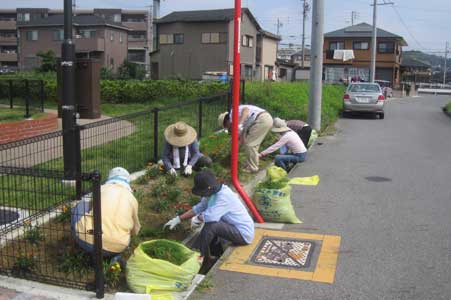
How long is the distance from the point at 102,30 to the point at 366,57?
2952 cm

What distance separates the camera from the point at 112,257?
462cm

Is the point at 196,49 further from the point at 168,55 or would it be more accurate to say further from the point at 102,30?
the point at 102,30

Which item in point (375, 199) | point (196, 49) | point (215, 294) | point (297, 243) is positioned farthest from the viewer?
point (196, 49)

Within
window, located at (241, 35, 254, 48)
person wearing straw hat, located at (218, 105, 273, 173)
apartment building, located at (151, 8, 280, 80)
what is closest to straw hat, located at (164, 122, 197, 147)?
person wearing straw hat, located at (218, 105, 273, 173)

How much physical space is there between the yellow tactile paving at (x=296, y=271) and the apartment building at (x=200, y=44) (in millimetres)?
38706

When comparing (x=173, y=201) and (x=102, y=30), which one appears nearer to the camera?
(x=173, y=201)

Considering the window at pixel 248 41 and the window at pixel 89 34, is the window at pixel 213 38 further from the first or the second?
the window at pixel 89 34

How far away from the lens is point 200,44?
46281 millimetres

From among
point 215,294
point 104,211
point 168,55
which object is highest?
point 168,55

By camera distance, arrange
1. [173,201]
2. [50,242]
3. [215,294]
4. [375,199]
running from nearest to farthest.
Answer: [215,294] < [50,242] < [173,201] < [375,199]

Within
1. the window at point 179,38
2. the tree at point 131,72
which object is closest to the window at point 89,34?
the tree at point 131,72

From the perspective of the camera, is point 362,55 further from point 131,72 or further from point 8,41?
point 8,41

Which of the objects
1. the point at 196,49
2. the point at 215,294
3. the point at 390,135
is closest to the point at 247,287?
the point at 215,294

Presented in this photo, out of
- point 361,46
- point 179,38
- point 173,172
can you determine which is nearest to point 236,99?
point 173,172
